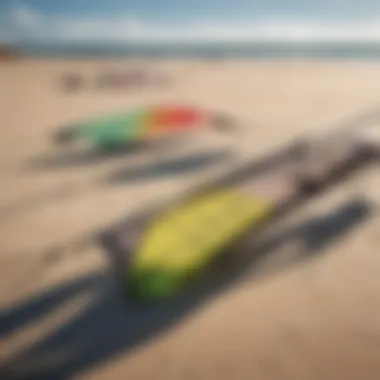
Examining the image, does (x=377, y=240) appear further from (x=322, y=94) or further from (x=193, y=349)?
(x=322, y=94)

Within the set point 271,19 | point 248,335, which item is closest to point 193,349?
point 248,335

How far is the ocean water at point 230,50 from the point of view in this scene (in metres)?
0.86

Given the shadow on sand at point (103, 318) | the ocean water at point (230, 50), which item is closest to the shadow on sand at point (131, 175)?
the shadow on sand at point (103, 318)

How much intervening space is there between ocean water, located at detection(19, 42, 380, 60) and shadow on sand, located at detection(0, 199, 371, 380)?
0.44 m

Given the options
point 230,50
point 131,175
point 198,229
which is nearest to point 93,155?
point 131,175

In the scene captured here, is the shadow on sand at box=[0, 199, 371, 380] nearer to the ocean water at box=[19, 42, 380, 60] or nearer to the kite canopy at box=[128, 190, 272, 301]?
the kite canopy at box=[128, 190, 272, 301]

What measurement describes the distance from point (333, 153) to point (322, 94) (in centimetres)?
17

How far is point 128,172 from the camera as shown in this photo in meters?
0.59

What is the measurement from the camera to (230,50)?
34.2 inches

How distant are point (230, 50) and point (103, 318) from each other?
21.4 inches

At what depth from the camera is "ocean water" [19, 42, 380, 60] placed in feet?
2.81

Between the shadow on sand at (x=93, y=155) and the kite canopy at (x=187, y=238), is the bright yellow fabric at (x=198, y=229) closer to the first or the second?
the kite canopy at (x=187, y=238)

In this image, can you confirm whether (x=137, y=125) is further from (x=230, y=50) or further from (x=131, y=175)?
(x=230, y=50)

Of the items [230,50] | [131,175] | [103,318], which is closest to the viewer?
[103,318]
